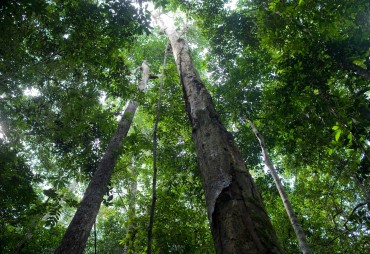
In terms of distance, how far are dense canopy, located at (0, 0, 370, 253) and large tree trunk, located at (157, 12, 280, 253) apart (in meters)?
1.40

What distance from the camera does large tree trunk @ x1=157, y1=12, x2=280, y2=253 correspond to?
1.70 meters

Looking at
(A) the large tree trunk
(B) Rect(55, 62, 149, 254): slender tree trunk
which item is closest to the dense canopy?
(B) Rect(55, 62, 149, 254): slender tree trunk

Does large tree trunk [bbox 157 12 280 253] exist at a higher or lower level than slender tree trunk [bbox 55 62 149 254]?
lower

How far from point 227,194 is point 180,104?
782 cm

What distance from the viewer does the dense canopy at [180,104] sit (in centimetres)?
459

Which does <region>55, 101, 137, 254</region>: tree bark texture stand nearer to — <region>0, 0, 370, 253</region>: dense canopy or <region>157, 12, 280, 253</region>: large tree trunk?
<region>0, 0, 370, 253</region>: dense canopy

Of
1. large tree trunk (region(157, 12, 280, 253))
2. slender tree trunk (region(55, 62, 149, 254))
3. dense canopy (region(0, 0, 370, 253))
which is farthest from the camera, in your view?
slender tree trunk (region(55, 62, 149, 254))

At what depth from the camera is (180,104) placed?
9.74m

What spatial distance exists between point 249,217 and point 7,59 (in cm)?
614

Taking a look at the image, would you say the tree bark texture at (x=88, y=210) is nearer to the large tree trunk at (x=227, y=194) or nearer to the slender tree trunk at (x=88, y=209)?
the slender tree trunk at (x=88, y=209)

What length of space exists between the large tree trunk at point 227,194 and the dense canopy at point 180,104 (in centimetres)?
140

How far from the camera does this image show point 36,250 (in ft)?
29.1

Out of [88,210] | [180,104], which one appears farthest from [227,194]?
[180,104]

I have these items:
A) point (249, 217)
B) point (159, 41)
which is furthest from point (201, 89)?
point (159, 41)
